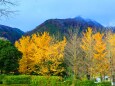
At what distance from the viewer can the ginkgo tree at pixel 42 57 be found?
4091 cm

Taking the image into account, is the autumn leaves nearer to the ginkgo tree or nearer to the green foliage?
the ginkgo tree

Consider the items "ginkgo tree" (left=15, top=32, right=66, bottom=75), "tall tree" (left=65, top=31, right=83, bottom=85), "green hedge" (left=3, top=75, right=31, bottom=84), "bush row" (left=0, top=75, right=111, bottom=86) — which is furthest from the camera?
"ginkgo tree" (left=15, top=32, right=66, bottom=75)

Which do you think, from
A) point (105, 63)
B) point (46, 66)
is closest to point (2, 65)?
point (46, 66)

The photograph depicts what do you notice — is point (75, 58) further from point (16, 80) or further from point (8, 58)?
point (8, 58)

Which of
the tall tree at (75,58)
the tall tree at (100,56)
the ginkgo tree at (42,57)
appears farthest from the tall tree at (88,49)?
the ginkgo tree at (42,57)

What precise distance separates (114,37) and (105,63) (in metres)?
2.87

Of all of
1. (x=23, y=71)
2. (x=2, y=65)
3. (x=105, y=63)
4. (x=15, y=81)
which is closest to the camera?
(x=15, y=81)

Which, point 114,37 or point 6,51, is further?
point 6,51

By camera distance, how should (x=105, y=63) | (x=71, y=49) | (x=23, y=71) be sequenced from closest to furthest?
1. (x=105, y=63)
2. (x=71, y=49)
3. (x=23, y=71)

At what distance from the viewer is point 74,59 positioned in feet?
126

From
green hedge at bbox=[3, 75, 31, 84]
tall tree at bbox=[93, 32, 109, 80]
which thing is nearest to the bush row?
green hedge at bbox=[3, 75, 31, 84]

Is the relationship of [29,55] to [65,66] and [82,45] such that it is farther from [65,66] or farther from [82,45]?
[82,45]

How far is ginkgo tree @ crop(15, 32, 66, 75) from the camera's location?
40906 mm

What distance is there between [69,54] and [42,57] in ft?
10.6
